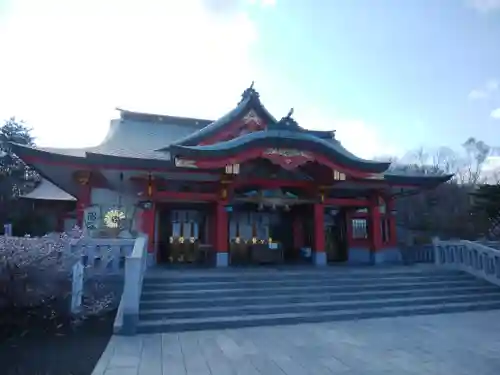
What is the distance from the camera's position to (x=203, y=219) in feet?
46.5

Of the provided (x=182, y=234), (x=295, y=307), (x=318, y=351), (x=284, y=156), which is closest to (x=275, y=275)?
(x=295, y=307)

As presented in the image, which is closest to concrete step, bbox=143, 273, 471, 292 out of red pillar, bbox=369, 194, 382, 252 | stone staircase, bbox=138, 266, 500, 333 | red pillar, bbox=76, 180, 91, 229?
stone staircase, bbox=138, 266, 500, 333

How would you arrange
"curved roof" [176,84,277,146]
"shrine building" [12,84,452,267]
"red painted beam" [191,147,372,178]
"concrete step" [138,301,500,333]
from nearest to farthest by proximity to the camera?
"concrete step" [138,301,500,333]
"red painted beam" [191,147,372,178]
"shrine building" [12,84,452,267]
"curved roof" [176,84,277,146]

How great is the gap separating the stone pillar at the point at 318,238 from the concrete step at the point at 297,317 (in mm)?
4164

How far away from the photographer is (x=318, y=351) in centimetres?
573

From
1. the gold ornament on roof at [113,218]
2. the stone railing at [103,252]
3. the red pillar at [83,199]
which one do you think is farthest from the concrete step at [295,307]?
the red pillar at [83,199]

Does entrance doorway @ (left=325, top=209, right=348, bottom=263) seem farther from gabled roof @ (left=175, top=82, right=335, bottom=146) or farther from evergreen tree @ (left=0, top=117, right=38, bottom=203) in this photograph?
evergreen tree @ (left=0, top=117, right=38, bottom=203)

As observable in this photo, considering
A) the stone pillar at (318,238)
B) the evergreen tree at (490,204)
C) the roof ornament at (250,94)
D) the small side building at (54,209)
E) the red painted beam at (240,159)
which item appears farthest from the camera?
the small side building at (54,209)

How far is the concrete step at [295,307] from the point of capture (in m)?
7.49

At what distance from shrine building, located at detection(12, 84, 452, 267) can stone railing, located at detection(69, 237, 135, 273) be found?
92.7 inches

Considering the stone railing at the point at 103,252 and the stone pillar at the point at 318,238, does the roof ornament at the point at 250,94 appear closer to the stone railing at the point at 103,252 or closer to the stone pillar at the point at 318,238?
the stone pillar at the point at 318,238

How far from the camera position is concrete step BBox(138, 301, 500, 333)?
7.00 meters

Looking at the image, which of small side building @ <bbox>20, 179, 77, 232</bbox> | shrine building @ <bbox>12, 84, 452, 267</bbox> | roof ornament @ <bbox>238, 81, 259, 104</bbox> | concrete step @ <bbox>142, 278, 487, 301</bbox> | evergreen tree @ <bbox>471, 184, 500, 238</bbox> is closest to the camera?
concrete step @ <bbox>142, 278, 487, 301</bbox>

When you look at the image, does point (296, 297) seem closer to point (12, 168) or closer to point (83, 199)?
point (83, 199)
